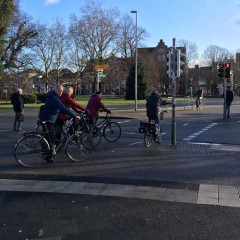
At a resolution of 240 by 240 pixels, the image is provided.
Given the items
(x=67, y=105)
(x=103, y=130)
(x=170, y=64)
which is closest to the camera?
(x=67, y=105)

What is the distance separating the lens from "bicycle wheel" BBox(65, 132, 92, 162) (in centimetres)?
1031

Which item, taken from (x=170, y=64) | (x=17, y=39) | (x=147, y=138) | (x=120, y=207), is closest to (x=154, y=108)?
Result: (x=147, y=138)

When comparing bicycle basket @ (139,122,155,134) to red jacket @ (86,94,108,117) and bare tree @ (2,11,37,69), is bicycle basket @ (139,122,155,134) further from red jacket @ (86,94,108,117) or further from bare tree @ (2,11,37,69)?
bare tree @ (2,11,37,69)

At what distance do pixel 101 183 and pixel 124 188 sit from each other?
1.89 feet

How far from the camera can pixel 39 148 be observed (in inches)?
385

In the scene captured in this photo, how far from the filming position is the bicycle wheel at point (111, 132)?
46.3 feet

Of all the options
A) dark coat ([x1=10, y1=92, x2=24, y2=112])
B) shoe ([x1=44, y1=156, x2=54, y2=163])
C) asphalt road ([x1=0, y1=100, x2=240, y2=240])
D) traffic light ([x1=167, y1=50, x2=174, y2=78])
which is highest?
traffic light ([x1=167, y1=50, x2=174, y2=78])

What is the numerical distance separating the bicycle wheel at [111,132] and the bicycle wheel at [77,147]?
10.8 feet

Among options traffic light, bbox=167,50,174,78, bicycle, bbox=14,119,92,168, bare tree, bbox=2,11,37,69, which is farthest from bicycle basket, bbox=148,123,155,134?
bare tree, bbox=2,11,37,69

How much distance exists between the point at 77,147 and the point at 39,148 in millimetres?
1016

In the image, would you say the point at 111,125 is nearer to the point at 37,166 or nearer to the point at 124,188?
the point at 37,166

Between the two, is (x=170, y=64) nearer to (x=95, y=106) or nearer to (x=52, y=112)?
(x=95, y=106)

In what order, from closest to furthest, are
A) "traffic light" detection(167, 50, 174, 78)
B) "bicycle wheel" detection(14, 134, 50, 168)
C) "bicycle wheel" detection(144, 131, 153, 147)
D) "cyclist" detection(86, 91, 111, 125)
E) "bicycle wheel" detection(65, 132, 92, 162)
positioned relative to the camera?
1. "bicycle wheel" detection(14, 134, 50, 168)
2. "bicycle wheel" detection(65, 132, 92, 162)
3. "bicycle wheel" detection(144, 131, 153, 147)
4. "cyclist" detection(86, 91, 111, 125)
5. "traffic light" detection(167, 50, 174, 78)

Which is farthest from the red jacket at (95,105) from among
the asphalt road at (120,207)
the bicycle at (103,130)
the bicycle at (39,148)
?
the bicycle at (39,148)
